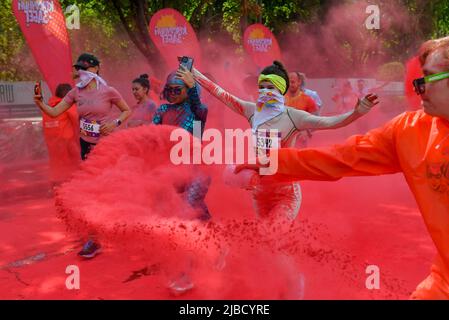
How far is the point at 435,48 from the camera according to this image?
87.0 inches

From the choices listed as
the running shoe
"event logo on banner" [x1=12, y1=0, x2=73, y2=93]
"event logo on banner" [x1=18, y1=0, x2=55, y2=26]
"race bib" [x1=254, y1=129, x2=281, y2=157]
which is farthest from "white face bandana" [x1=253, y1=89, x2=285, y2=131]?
"event logo on banner" [x1=18, y1=0, x2=55, y2=26]

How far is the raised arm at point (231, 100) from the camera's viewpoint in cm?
449

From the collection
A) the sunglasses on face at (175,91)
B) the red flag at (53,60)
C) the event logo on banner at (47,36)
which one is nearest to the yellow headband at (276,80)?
the sunglasses on face at (175,91)

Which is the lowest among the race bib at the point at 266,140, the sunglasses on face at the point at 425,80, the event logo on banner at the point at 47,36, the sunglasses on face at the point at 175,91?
the race bib at the point at 266,140

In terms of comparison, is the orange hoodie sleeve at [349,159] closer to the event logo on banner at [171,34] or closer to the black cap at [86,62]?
the black cap at [86,62]

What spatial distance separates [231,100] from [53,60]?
16.5 ft

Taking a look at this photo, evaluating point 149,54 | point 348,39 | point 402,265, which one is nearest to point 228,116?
point 149,54

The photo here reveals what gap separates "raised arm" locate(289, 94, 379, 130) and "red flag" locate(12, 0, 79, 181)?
4.65m

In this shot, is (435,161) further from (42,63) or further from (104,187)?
(42,63)

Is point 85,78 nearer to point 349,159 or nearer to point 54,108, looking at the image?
point 54,108

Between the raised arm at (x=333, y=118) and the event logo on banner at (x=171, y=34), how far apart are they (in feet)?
25.5

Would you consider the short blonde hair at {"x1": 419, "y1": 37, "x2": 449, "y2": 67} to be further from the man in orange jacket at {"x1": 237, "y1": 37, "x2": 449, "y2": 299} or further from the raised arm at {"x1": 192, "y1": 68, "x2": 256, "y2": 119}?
the raised arm at {"x1": 192, "y1": 68, "x2": 256, "y2": 119}

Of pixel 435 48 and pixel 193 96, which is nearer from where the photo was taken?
pixel 435 48

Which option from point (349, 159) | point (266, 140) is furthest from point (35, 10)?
point (349, 159)
